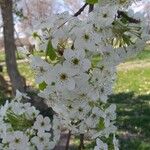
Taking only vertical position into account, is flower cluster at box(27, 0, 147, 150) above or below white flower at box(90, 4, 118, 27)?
below

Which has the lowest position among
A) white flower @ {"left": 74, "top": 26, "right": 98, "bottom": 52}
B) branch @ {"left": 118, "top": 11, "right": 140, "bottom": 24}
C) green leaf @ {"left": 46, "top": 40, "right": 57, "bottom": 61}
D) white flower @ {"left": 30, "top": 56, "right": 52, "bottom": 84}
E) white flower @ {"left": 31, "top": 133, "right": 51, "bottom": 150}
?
white flower @ {"left": 31, "top": 133, "right": 51, "bottom": 150}

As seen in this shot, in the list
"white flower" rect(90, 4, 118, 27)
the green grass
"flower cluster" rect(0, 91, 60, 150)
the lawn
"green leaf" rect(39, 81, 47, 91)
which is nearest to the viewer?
"white flower" rect(90, 4, 118, 27)

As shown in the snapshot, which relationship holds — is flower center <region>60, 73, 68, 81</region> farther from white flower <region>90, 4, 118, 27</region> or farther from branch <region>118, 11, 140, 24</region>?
branch <region>118, 11, 140, 24</region>

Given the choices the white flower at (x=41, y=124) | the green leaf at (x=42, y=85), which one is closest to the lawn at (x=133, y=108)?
the white flower at (x=41, y=124)

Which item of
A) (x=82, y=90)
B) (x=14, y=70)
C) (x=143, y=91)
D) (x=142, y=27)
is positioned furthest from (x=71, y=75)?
(x=143, y=91)

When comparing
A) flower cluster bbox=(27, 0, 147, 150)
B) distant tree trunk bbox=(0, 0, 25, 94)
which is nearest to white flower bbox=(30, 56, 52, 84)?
flower cluster bbox=(27, 0, 147, 150)

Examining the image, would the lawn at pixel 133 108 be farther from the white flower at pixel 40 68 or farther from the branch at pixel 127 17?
the white flower at pixel 40 68

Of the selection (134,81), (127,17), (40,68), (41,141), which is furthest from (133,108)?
(40,68)

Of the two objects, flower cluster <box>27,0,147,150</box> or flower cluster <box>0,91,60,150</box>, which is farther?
flower cluster <box>0,91,60,150</box>
